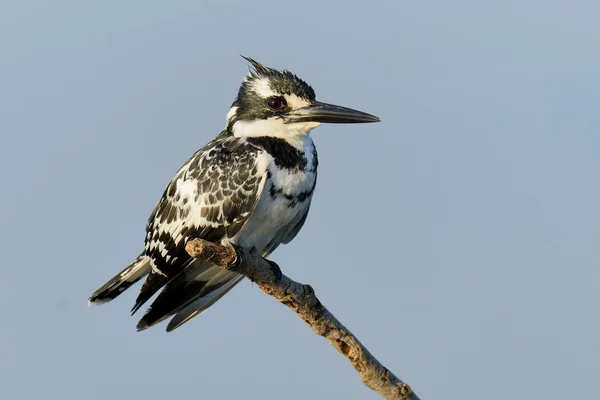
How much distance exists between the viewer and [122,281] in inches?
234

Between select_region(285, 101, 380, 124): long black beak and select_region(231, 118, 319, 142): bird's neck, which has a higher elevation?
select_region(285, 101, 380, 124): long black beak

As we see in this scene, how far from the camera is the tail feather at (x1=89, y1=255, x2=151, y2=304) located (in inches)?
231

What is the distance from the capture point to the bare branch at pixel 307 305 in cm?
435

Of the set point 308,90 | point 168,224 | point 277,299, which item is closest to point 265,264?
point 277,299

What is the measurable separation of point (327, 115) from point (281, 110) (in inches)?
12.5

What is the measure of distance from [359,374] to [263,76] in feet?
7.90

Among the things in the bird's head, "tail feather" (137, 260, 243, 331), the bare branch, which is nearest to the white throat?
the bird's head

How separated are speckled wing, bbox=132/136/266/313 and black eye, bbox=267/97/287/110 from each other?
0.34 meters

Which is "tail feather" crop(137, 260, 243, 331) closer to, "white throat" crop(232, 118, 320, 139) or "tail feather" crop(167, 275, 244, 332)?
"tail feather" crop(167, 275, 244, 332)

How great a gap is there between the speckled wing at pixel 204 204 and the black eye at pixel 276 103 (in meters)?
0.34

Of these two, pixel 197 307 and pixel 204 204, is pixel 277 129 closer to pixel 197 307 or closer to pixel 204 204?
pixel 204 204

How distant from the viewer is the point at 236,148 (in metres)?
5.63

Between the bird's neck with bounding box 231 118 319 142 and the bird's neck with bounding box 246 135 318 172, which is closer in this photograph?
the bird's neck with bounding box 246 135 318 172

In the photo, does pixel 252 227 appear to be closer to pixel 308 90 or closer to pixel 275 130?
pixel 275 130
